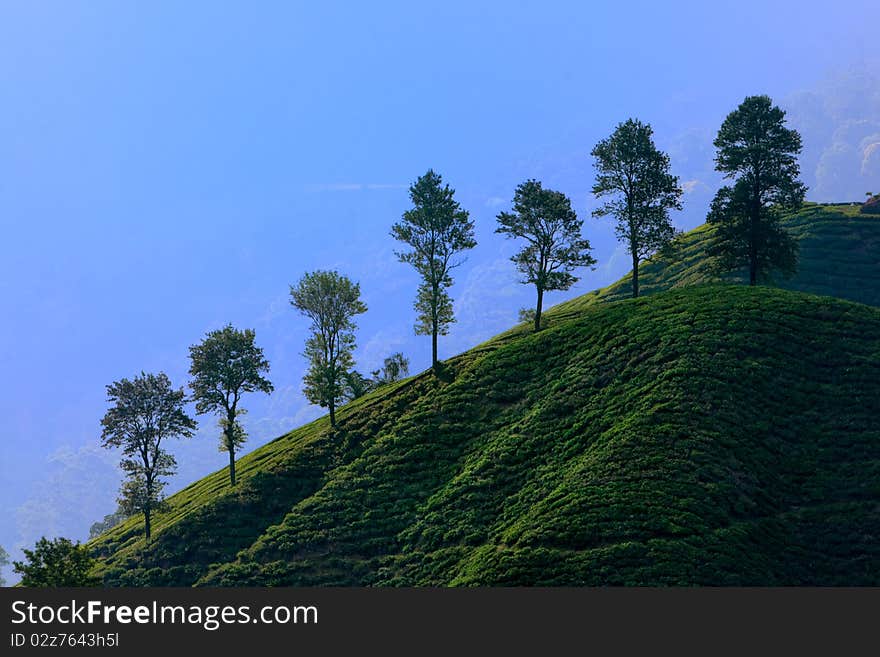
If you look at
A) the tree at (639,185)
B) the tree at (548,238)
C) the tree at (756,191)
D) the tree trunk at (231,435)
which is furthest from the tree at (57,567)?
the tree at (756,191)

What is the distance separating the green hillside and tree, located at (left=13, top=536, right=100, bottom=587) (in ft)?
41.2

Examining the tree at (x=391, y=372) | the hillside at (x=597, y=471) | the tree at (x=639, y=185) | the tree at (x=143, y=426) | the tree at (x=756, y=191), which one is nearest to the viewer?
the hillside at (x=597, y=471)

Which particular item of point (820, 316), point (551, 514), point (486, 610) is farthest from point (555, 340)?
point (486, 610)

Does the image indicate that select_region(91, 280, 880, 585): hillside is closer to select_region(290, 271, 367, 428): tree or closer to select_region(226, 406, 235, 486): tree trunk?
select_region(226, 406, 235, 486): tree trunk

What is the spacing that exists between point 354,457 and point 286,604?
42.1m

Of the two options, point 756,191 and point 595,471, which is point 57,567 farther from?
point 756,191

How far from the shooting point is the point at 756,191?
100m

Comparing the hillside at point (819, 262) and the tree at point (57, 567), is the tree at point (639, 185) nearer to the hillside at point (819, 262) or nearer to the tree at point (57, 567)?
the hillside at point (819, 262)

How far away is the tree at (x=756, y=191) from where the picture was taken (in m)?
98.6

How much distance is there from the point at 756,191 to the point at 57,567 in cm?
8349

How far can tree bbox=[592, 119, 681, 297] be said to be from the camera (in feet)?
338

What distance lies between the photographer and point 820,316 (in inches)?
3056

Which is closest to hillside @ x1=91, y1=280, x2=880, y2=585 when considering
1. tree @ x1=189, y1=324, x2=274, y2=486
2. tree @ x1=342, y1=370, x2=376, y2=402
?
tree @ x1=342, y1=370, x2=376, y2=402

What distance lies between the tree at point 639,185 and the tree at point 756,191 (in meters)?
6.06
